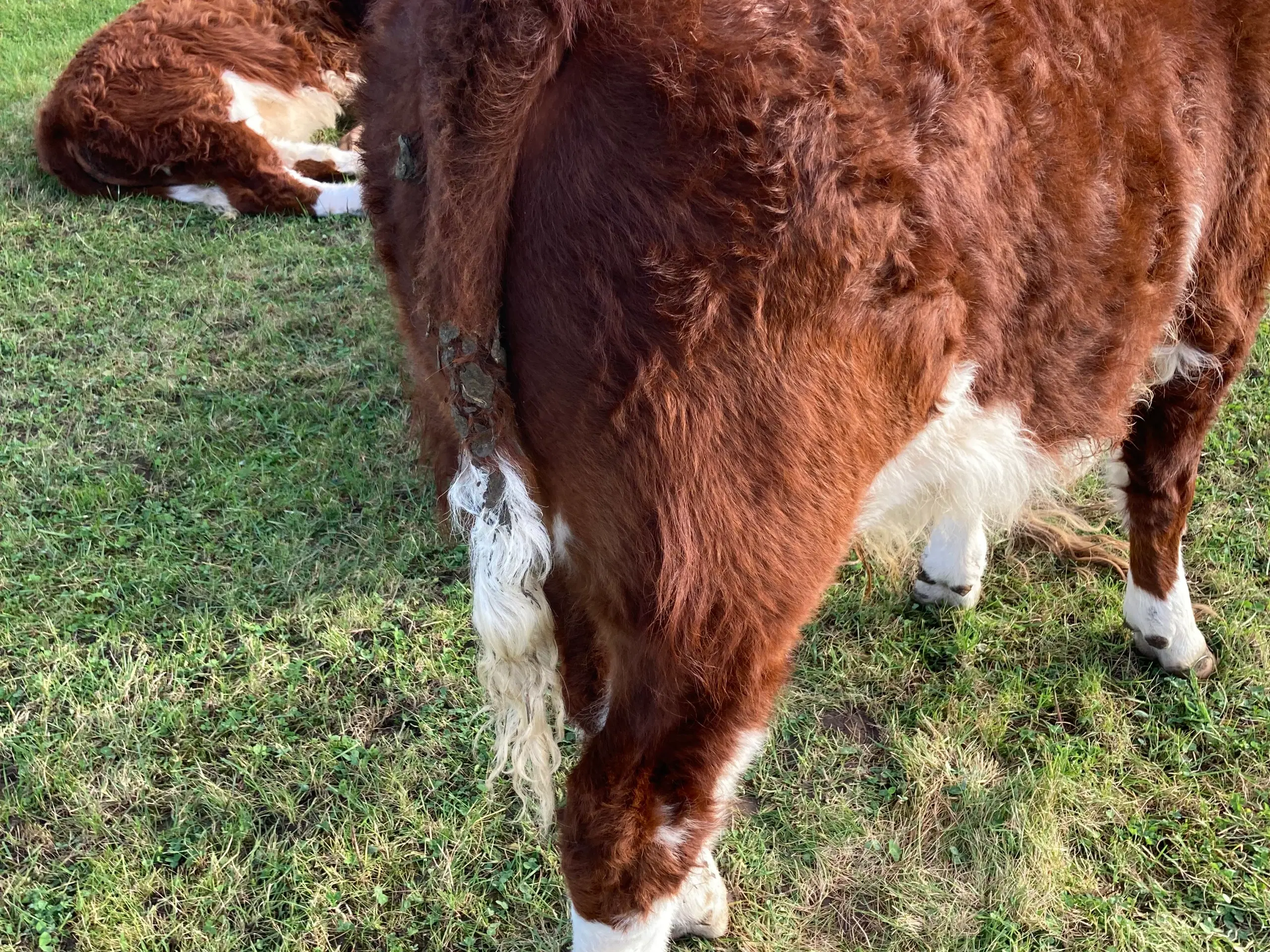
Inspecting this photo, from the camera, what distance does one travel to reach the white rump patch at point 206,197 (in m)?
4.97

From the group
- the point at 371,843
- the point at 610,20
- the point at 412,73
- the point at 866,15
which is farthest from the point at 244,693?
the point at 866,15

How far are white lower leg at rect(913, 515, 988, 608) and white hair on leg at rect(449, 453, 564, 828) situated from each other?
152cm

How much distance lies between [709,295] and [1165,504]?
71.5 inches

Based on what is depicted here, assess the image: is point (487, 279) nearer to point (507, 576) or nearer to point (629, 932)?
point (507, 576)

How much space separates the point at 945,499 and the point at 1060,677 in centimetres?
105

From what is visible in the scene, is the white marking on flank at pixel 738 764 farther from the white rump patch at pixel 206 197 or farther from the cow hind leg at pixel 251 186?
the white rump patch at pixel 206 197

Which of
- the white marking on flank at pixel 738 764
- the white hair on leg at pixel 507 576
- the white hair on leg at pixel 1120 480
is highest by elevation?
the white hair on leg at pixel 507 576

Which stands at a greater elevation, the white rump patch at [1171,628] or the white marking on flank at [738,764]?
the white marking on flank at [738,764]

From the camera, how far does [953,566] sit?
8.69ft

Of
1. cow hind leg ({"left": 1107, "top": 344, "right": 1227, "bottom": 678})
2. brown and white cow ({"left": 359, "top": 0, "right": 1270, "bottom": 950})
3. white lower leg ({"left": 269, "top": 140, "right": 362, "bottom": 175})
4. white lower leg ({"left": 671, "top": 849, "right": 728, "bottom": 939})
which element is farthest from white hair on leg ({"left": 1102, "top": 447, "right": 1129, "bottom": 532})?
white lower leg ({"left": 269, "top": 140, "right": 362, "bottom": 175})

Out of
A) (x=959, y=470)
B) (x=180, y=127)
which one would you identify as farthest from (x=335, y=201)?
(x=959, y=470)

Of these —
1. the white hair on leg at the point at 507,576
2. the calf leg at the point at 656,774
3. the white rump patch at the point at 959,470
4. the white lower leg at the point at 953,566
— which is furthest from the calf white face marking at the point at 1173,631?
the white hair on leg at the point at 507,576

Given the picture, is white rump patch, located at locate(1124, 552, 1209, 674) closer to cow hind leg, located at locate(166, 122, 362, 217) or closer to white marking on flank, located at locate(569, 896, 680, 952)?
white marking on flank, located at locate(569, 896, 680, 952)

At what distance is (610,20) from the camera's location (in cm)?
117
